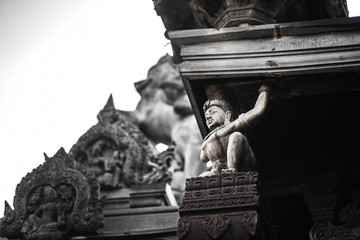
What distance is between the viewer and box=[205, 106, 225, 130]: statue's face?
422 cm

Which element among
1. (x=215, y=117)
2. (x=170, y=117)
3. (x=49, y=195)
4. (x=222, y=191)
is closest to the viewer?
(x=222, y=191)

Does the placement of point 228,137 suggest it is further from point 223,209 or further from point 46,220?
point 46,220

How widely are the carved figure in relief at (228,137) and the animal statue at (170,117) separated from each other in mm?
4376

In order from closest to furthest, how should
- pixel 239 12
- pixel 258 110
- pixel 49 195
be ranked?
1. pixel 258 110
2. pixel 239 12
3. pixel 49 195

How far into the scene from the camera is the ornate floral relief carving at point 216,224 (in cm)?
341

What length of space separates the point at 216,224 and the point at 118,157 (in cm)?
534

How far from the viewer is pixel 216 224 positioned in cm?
345

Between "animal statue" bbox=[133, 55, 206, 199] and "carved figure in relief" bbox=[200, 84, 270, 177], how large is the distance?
4376 millimetres

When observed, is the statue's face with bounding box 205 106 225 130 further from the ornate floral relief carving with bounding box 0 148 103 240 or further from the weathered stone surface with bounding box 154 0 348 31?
the ornate floral relief carving with bounding box 0 148 103 240

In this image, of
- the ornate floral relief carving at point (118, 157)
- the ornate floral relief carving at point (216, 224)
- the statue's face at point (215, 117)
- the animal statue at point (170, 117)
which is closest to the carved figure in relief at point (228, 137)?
the statue's face at point (215, 117)

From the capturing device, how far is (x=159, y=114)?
10.0 metres

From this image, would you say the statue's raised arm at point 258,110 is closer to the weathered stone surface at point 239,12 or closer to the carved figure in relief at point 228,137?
the carved figure in relief at point 228,137

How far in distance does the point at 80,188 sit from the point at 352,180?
3416 millimetres

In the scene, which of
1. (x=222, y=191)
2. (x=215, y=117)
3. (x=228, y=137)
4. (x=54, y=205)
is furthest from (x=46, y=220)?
(x=222, y=191)
